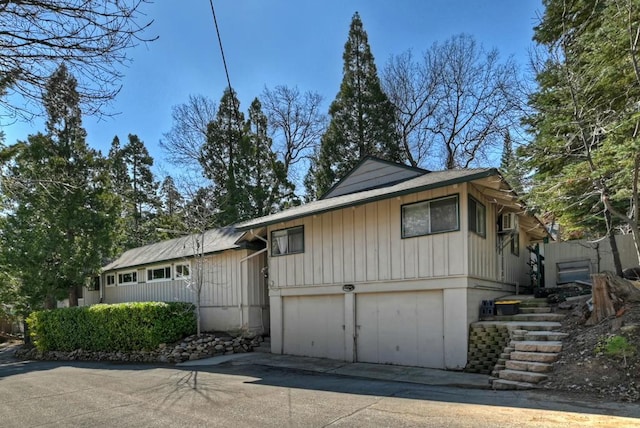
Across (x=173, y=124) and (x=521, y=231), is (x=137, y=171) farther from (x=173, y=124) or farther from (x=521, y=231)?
(x=521, y=231)

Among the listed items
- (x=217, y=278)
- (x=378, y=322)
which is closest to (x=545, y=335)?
(x=378, y=322)

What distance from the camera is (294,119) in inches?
1220

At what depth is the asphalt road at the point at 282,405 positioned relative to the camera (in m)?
5.16

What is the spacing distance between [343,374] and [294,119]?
24367mm

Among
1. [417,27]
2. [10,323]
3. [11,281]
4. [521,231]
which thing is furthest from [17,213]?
[521,231]

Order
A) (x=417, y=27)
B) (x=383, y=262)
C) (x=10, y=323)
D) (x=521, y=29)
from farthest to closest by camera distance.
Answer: (x=10, y=323)
(x=417, y=27)
(x=521, y=29)
(x=383, y=262)

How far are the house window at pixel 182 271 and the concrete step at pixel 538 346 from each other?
11.8m

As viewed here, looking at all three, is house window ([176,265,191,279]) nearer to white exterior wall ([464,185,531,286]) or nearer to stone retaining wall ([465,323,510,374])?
white exterior wall ([464,185,531,286])

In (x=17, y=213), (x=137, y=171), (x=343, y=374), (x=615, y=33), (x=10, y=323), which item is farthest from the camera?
(x=137, y=171)

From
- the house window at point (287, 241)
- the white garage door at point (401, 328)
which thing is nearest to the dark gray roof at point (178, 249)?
the house window at point (287, 241)

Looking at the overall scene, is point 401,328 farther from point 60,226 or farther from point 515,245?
point 60,226

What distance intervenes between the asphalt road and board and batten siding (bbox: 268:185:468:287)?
2.70m

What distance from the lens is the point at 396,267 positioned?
32.6ft

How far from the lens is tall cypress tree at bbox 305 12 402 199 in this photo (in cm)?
2508
